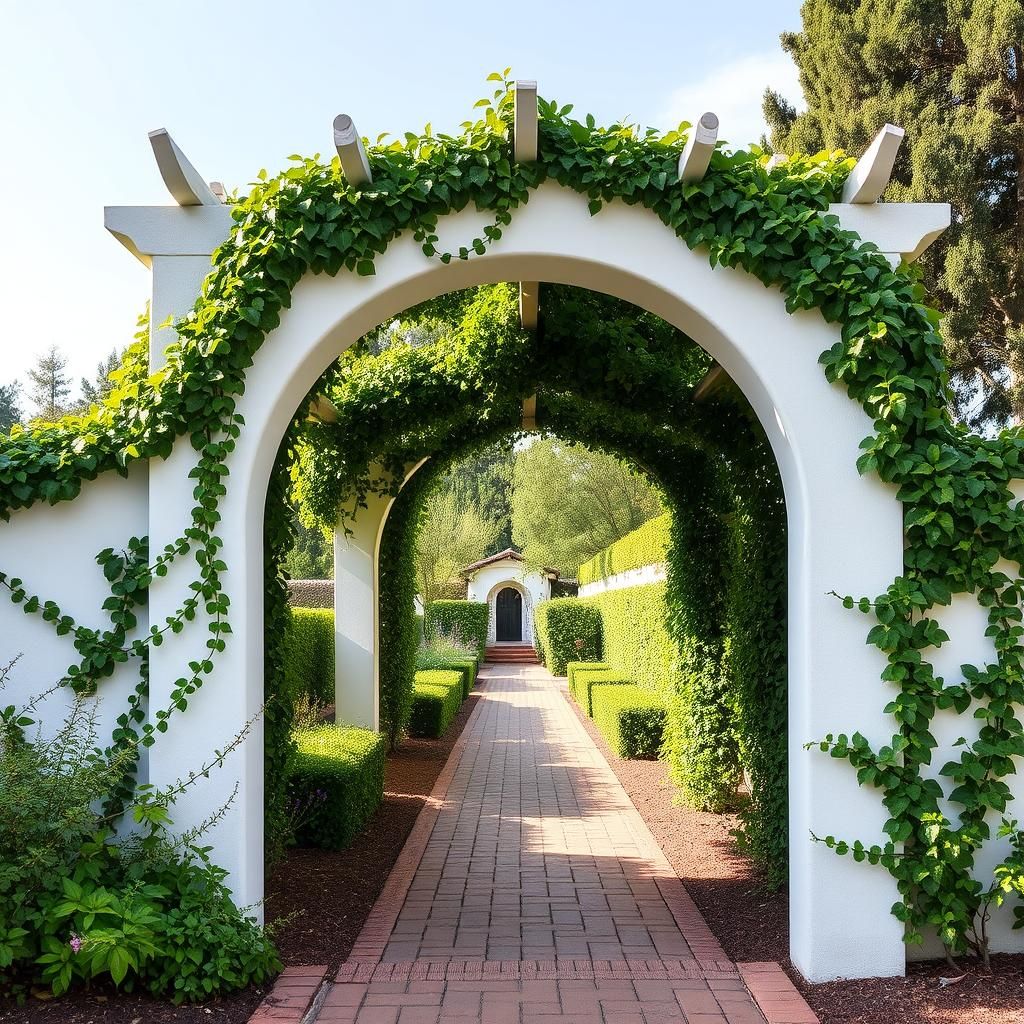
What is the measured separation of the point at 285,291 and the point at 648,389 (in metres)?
3.29

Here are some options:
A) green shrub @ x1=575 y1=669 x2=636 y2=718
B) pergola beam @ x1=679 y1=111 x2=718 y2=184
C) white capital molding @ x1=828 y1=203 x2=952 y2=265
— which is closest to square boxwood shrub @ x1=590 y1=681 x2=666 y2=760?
green shrub @ x1=575 y1=669 x2=636 y2=718

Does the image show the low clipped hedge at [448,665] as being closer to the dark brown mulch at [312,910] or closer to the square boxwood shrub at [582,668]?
the square boxwood shrub at [582,668]

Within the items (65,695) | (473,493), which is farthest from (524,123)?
(473,493)

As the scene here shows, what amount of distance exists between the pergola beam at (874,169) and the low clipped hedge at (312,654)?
931cm

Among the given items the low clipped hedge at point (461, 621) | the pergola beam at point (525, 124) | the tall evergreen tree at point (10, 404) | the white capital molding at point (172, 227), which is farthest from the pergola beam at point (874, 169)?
the tall evergreen tree at point (10, 404)

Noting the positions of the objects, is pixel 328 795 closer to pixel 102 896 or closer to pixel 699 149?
pixel 102 896

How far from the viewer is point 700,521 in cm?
796

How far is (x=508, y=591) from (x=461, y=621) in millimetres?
7690

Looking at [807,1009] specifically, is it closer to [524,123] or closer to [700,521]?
[524,123]

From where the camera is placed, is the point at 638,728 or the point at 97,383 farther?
the point at 97,383

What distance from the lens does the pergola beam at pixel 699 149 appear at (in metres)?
4.09

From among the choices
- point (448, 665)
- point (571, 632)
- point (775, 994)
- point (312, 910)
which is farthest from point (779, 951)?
point (571, 632)

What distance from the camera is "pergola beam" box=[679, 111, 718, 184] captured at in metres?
4.09

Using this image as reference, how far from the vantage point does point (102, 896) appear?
3.81 meters
